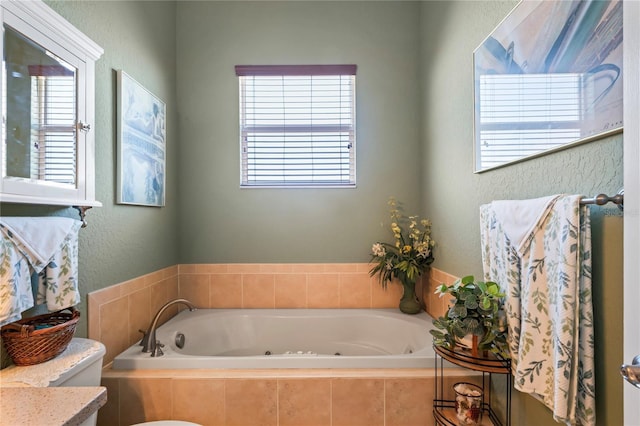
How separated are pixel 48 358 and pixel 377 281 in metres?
1.96

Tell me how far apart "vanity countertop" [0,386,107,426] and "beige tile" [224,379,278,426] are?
717 mm

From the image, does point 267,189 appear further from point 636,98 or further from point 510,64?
point 636,98

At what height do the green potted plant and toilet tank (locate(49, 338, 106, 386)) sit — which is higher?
the green potted plant

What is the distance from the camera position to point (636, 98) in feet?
2.06

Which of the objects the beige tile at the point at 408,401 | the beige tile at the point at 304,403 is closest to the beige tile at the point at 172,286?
the beige tile at the point at 304,403

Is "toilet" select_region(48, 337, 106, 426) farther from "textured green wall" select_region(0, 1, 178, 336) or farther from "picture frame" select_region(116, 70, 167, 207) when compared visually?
"picture frame" select_region(116, 70, 167, 207)

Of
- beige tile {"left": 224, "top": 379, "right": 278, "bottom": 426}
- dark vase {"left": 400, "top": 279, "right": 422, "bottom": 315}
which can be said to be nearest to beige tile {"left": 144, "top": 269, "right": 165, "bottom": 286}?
beige tile {"left": 224, "top": 379, "right": 278, "bottom": 426}

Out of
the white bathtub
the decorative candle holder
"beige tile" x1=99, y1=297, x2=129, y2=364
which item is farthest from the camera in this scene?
the white bathtub

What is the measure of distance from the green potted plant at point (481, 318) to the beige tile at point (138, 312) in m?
1.73

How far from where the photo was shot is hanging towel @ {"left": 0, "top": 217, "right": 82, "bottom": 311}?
1.03 m

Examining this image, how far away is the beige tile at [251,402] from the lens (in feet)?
4.76

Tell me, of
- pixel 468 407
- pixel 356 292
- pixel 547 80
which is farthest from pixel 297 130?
pixel 468 407

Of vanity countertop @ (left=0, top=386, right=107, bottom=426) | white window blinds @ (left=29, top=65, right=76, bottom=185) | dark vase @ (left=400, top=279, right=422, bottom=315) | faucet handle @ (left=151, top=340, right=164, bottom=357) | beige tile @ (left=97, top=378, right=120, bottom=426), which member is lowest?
beige tile @ (left=97, top=378, right=120, bottom=426)

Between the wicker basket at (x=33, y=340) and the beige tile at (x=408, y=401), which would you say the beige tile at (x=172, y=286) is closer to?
the wicker basket at (x=33, y=340)
